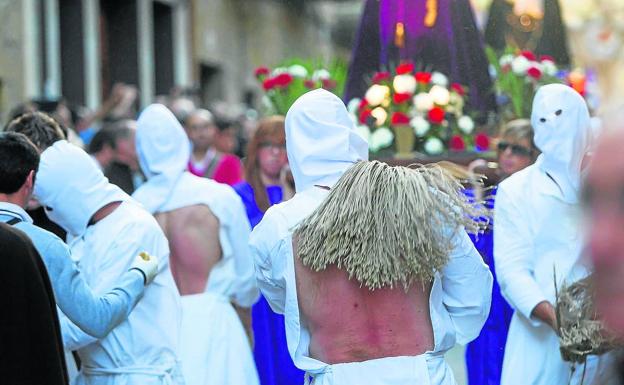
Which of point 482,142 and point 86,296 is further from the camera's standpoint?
point 482,142

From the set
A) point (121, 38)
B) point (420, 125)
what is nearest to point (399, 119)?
point (420, 125)

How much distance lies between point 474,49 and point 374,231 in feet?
14.7

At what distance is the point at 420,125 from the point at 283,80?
3.34 feet

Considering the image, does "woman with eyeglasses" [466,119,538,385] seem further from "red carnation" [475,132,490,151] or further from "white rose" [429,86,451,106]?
"white rose" [429,86,451,106]

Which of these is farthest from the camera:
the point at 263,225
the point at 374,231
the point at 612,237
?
the point at 263,225

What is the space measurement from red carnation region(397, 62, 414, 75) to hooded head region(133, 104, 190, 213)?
2521 millimetres

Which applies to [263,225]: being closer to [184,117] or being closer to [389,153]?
[389,153]

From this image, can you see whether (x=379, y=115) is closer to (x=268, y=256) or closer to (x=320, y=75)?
(x=320, y=75)

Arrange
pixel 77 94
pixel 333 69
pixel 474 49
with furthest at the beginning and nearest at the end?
pixel 77 94 < pixel 333 69 < pixel 474 49

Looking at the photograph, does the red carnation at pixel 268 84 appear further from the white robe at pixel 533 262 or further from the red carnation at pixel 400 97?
the white robe at pixel 533 262

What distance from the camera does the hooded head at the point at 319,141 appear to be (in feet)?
14.9

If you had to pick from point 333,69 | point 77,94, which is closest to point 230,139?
point 333,69

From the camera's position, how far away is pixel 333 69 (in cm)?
914

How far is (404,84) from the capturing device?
850 centimetres
